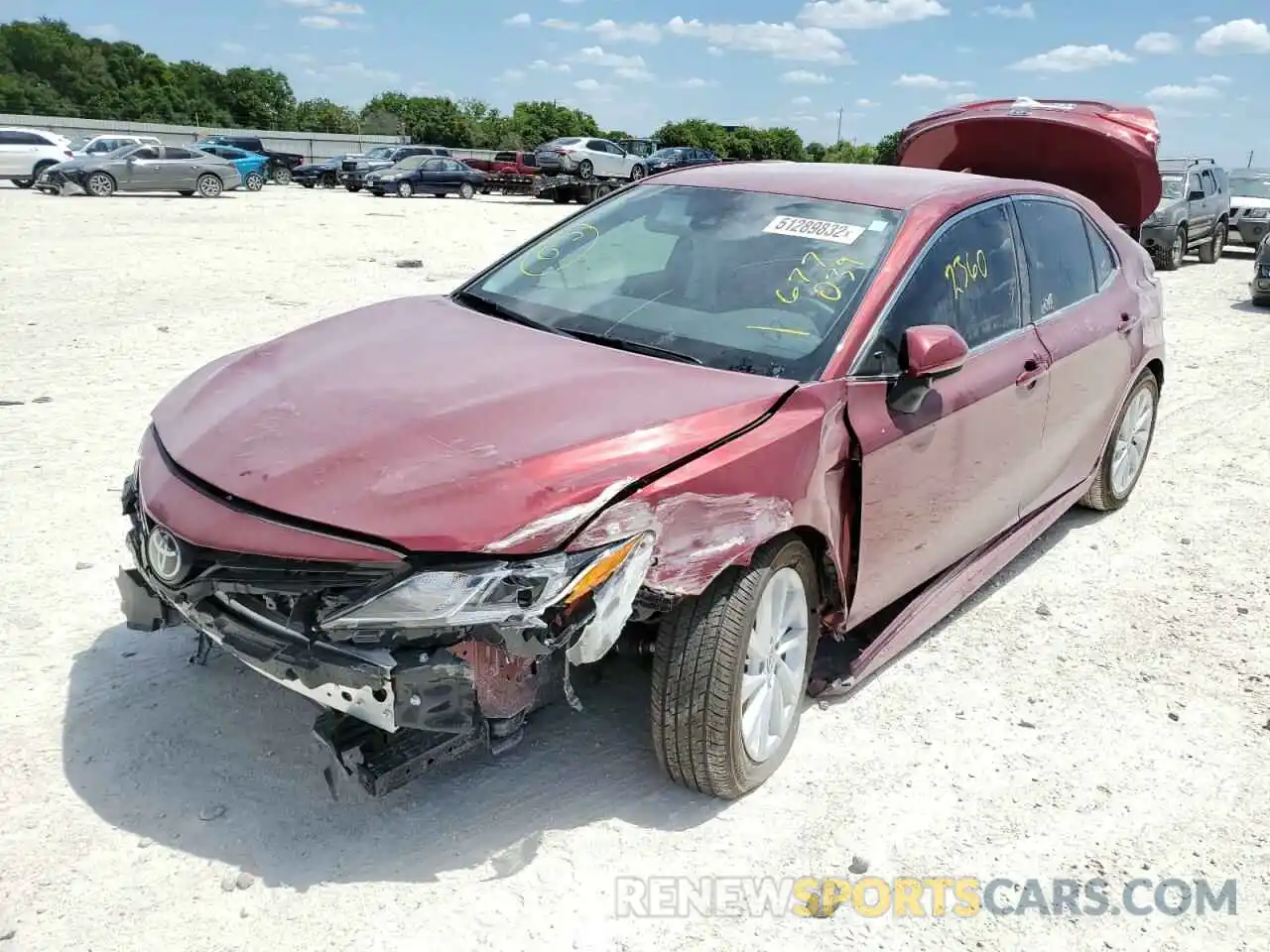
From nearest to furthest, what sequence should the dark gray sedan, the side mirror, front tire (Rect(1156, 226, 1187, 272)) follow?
1. the side mirror
2. front tire (Rect(1156, 226, 1187, 272))
3. the dark gray sedan

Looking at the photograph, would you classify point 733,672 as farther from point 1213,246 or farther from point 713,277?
point 1213,246

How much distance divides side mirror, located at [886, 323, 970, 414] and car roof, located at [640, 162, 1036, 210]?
0.67m

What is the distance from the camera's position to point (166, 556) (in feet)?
8.75

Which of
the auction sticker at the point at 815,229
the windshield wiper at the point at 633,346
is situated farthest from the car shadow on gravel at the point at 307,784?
the auction sticker at the point at 815,229

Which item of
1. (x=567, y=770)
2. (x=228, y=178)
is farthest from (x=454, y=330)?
(x=228, y=178)

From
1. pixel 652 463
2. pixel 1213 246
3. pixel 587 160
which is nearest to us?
pixel 652 463

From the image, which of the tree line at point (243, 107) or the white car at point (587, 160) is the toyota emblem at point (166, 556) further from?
the tree line at point (243, 107)

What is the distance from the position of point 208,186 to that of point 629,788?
28252 mm

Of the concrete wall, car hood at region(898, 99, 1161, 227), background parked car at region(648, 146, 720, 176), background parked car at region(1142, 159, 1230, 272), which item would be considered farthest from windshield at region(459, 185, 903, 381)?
the concrete wall

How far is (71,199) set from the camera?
23844 mm

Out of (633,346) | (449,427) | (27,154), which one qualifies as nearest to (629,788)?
(449,427)

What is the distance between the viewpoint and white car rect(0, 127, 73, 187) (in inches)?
1049

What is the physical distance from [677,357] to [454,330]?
33.0 inches

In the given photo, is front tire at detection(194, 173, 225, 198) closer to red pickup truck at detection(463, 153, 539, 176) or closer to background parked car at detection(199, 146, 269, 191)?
background parked car at detection(199, 146, 269, 191)
